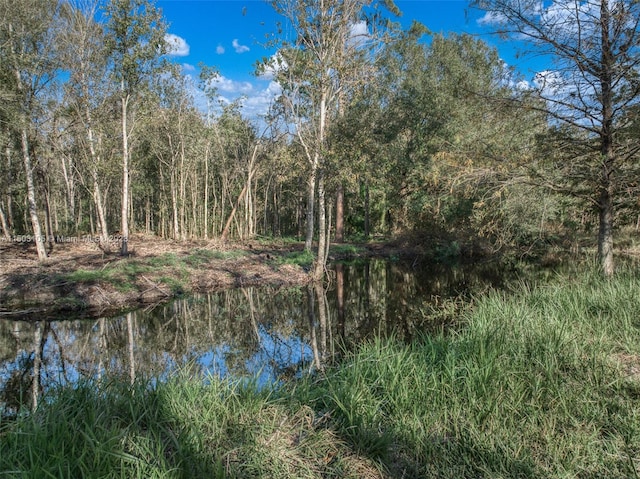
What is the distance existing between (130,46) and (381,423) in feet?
53.6

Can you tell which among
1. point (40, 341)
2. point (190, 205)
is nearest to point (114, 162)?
point (40, 341)

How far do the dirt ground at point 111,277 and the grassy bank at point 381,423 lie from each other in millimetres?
7779

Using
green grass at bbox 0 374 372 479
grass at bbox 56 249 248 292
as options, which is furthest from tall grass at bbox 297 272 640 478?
grass at bbox 56 249 248 292

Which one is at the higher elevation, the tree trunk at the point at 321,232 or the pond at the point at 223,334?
the tree trunk at the point at 321,232

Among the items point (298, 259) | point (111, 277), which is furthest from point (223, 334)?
point (298, 259)

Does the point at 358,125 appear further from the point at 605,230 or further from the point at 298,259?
the point at 605,230

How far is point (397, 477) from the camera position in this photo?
303cm

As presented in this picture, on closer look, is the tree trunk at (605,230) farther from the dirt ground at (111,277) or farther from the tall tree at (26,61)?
the tall tree at (26,61)

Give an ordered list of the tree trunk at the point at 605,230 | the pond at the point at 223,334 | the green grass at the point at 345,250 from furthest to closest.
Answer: the green grass at the point at 345,250, the tree trunk at the point at 605,230, the pond at the point at 223,334

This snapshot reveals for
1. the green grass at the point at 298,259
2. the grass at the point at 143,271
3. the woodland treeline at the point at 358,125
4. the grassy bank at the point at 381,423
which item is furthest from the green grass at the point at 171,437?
the green grass at the point at 298,259

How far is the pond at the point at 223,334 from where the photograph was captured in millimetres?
6242

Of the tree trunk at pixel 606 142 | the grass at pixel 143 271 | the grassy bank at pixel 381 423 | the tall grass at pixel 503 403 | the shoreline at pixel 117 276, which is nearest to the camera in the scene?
the grassy bank at pixel 381 423

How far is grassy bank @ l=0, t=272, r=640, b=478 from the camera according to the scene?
2.74 meters

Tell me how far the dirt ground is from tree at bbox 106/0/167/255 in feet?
7.91
